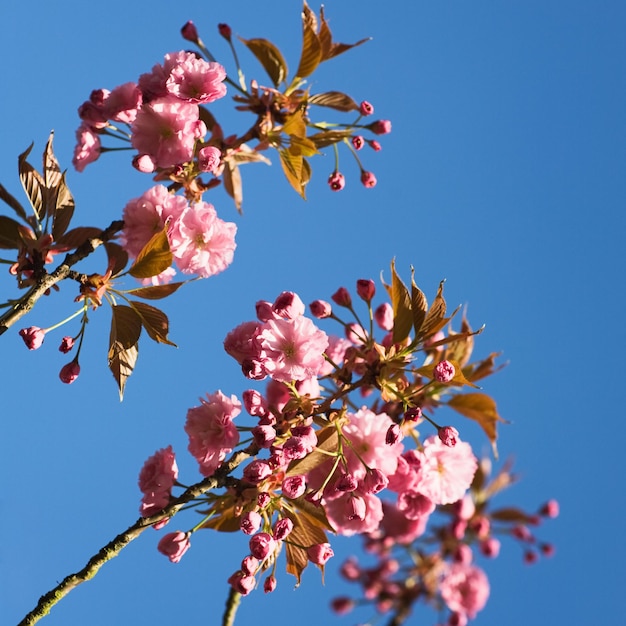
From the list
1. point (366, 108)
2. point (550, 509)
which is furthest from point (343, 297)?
point (550, 509)

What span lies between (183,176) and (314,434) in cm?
62

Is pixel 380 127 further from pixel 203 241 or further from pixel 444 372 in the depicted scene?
pixel 444 372

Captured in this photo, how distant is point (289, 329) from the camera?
1422mm

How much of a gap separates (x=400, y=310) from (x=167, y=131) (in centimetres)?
59

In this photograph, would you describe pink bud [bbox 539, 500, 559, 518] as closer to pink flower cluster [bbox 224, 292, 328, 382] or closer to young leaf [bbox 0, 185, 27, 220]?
pink flower cluster [bbox 224, 292, 328, 382]

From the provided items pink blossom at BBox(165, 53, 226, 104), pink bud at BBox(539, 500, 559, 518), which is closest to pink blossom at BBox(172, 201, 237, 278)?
A: pink blossom at BBox(165, 53, 226, 104)

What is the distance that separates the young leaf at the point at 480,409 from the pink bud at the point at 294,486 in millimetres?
577

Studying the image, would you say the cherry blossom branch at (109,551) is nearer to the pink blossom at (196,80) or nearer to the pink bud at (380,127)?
the pink blossom at (196,80)

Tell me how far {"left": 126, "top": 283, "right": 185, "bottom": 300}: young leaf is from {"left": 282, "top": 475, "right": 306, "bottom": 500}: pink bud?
15.6 inches

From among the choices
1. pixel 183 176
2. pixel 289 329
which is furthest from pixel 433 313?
pixel 183 176

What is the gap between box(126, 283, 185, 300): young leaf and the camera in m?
1.42

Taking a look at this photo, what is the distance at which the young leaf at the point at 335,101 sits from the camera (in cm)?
191

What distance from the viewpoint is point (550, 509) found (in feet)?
9.69

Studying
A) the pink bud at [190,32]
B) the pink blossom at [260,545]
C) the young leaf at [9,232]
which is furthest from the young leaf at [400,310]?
the pink bud at [190,32]
